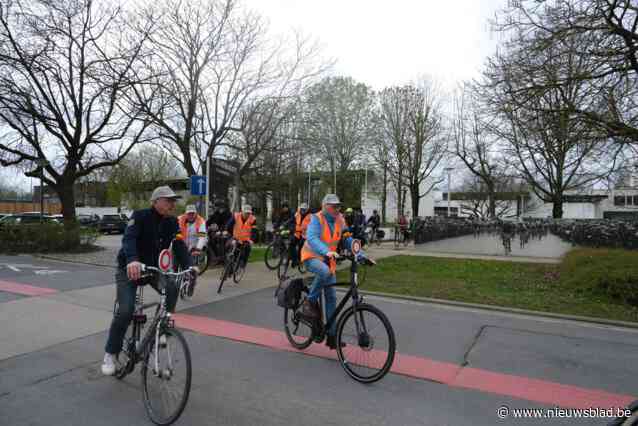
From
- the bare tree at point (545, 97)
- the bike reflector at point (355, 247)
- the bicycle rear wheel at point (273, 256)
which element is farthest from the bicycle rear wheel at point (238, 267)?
the bare tree at point (545, 97)

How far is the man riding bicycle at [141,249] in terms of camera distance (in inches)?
138

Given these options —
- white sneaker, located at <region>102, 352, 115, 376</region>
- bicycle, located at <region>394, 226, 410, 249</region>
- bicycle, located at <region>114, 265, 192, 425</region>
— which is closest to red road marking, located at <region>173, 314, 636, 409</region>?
white sneaker, located at <region>102, 352, 115, 376</region>

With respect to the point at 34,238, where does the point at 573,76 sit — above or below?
above

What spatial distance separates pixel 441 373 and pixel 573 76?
753 centimetres

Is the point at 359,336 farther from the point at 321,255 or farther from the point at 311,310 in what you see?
the point at 321,255

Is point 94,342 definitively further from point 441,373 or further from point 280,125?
point 280,125

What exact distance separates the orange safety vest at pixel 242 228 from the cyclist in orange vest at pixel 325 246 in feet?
13.7

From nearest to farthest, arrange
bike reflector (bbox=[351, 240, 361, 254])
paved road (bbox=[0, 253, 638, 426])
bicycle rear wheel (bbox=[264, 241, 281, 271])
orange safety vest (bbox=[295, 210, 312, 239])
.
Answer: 1. paved road (bbox=[0, 253, 638, 426])
2. bike reflector (bbox=[351, 240, 361, 254])
3. orange safety vest (bbox=[295, 210, 312, 239])
4. bicycle rear wheel (bbox=[264, 241, 281, 271])

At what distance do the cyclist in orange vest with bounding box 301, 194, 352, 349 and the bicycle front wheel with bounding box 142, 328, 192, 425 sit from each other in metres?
1.69

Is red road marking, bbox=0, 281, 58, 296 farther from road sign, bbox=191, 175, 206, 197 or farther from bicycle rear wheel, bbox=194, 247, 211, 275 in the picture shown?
road sign, bbox=191, 175, 206, 197

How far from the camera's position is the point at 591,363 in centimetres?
458

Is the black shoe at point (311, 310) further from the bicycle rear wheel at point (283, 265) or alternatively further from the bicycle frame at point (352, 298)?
the bicycle rear wheel at point (283, 265)

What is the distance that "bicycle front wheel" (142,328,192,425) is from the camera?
9.60ft

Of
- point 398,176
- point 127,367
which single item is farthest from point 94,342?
point 398,176
